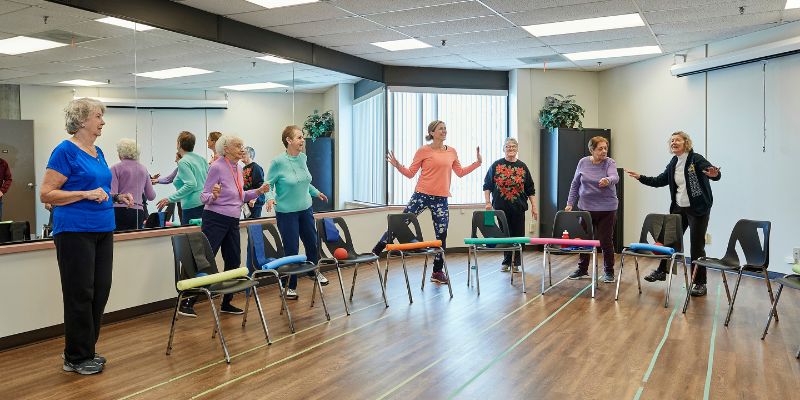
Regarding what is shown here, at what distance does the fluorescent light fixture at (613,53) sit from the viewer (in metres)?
8.84

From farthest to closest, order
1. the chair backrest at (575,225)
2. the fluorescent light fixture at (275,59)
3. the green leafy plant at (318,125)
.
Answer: the green leafy plant at (318,125)
the fluorescent light fixture at (275,59)
the chair backrest at (575,225)

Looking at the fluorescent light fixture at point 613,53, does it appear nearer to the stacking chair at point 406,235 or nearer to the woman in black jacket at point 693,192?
the woman in black jacket at point 693,192

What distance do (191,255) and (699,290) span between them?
4721 millimetres

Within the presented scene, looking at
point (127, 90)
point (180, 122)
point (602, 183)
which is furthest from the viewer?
point (602, 183)

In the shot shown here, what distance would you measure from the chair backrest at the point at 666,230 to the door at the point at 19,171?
17.4ft

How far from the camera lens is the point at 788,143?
7504 mm

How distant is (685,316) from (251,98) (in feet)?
16.0

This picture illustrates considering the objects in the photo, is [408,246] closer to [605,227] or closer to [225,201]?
[225,201]

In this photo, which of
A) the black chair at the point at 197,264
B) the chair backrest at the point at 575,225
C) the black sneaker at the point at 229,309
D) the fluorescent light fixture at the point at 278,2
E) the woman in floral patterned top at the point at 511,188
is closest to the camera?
the black chair at the point at 197,264

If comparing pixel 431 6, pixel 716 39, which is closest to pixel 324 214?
pixel 431 6

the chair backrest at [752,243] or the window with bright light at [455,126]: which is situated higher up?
the window with bright light at [455,126]

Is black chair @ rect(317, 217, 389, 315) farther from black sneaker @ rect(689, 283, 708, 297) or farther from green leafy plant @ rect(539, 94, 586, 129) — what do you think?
green leafy plant @ rect(539, 94, 586, 129)

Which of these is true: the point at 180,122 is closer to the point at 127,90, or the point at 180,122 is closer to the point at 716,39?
the point at 127,90

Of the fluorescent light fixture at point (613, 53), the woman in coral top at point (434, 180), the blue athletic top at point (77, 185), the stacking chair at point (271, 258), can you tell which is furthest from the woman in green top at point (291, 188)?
the fluorescent light fixture at point (613, 53)
